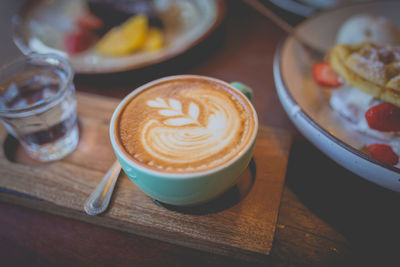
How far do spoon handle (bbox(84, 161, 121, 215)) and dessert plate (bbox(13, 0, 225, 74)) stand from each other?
438 millimetres

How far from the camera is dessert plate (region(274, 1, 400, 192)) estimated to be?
602 mm

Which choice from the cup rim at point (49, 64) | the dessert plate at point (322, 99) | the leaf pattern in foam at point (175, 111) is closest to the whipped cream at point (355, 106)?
the dessert plate at point (322, 99)

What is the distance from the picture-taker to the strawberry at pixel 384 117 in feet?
2.35

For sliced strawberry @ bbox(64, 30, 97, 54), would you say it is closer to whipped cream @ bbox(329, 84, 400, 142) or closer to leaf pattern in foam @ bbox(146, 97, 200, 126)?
leaf pattern in foam @ bbox(146, 97, 200, 126)

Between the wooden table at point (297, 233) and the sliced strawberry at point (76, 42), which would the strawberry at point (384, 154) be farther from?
the sliced strawberry at point (76, 42)

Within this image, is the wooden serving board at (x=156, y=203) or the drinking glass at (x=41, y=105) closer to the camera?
the wooden serving board at (x=156, y=203)

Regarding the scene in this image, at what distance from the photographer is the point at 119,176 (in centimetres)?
69

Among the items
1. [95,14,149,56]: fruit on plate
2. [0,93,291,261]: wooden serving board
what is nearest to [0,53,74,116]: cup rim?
[0,93,291,261]: wooden serving board

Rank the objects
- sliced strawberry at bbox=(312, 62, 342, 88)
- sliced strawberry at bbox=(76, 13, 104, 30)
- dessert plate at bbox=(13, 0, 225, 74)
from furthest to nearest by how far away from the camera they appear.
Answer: sliced strawberry at bbox=(76, 13, 104, 30), dessert plate at bbox=(13, 0, 225, 74), sliced strawberry at bbox=(312, 62, 342, 88)

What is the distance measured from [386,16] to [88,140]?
118 cm

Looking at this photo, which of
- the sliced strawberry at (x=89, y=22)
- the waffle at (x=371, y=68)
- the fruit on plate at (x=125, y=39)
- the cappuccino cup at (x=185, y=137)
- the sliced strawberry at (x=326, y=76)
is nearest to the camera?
the cappuccino cup at (x=185, y=137)

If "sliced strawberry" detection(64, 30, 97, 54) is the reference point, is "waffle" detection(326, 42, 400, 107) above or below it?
above

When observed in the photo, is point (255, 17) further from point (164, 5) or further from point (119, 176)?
point (119, 176)

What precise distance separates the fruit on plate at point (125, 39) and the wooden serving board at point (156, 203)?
502 mm
